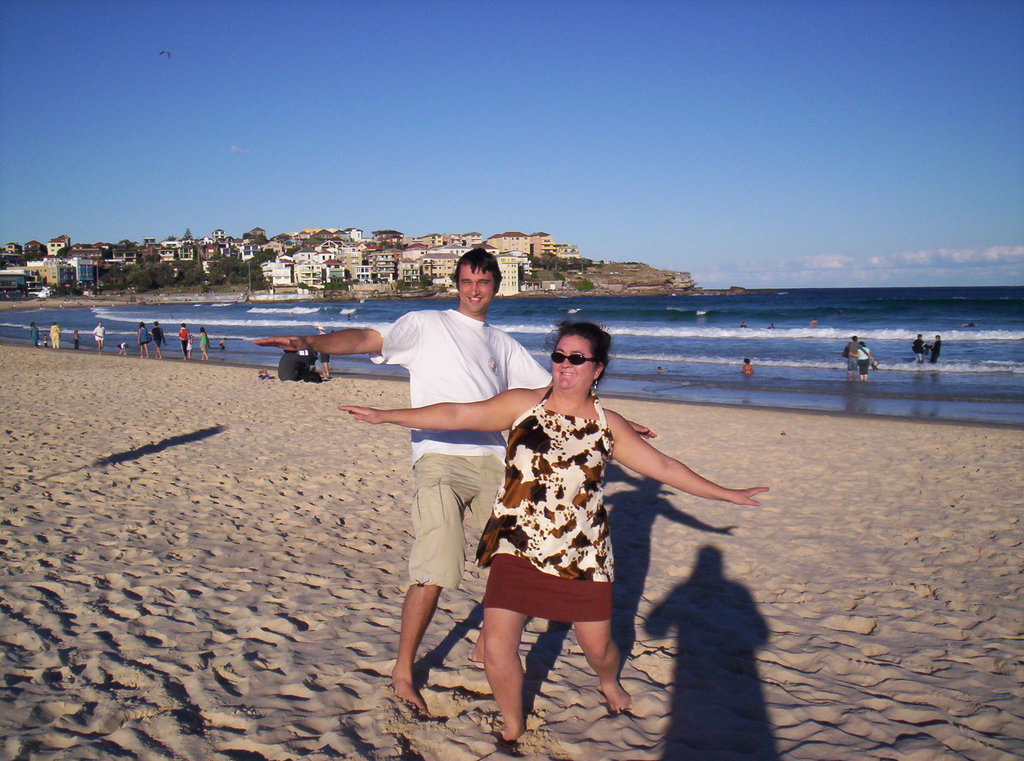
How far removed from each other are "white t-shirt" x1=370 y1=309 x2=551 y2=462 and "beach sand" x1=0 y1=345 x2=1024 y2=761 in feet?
3.84

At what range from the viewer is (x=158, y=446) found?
8.66 meters

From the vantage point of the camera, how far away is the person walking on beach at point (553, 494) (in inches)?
100

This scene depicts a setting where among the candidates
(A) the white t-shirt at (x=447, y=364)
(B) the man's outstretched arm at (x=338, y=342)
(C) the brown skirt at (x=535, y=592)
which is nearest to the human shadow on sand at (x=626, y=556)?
(C) the brown skirt at (x=535, y=592)

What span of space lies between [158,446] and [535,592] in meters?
7.59

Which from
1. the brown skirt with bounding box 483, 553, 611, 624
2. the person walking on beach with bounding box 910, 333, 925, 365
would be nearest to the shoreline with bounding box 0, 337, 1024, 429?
the person walking on beach with bounding box 910, 333, 925, 365

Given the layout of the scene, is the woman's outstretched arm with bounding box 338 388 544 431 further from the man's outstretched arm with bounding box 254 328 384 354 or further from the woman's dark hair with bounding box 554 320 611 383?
the man's outstretched arm with bounding box 254 328 384 354

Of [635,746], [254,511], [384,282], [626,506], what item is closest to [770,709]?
[635,746]

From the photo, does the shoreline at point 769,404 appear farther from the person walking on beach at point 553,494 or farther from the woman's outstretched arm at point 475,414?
the woman's outstretched arm at point 475,414

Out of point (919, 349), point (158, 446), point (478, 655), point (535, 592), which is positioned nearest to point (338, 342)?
point (535, 592)

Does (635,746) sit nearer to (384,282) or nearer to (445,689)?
(445,689)

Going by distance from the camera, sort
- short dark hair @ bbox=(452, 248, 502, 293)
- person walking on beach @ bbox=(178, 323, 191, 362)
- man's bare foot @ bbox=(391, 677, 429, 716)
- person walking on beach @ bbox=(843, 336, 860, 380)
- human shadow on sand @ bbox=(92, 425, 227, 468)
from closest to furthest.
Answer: man's bare foot @ bbox=(391, 677, 429, 716)
short dark hair @ bbox=(452, 248, 502, 293)
human shadow on sand @ bbox=(92, 425, 227, 468)
person walking on beach @ bbox=(843, 336, 860, 380)
person walking on beach @ bbox=(178, 323, 191, 362)

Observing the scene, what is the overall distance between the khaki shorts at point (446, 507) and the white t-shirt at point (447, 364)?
6 cm

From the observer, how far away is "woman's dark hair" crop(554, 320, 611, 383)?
2.63 meters

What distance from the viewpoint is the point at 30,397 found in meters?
12.8
